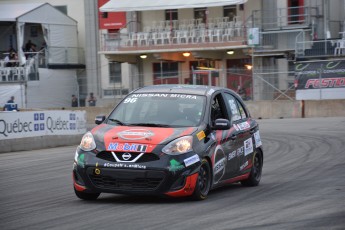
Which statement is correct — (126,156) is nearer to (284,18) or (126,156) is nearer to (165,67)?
(284,18)

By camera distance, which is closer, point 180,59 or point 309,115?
point 309,115

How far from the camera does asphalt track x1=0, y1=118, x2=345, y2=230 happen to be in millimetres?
9664

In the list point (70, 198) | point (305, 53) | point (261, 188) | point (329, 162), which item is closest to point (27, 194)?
point (70, 198)

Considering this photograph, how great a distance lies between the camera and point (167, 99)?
41.3ft

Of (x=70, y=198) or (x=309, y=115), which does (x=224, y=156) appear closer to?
(x=70, y=198)

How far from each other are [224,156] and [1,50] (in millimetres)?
41975

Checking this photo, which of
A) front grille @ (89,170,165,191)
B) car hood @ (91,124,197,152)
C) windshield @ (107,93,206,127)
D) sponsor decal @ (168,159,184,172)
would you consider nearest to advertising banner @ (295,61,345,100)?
windshield @ (107,93,206,127)

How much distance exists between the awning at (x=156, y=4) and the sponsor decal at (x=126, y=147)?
31748 millimetres

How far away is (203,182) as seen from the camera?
11727 mm

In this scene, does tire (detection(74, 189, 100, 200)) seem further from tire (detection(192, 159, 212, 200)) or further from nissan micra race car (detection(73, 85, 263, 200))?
tire (detection(192, 159, 212, 200))

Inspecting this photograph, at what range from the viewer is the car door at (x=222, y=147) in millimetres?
12203

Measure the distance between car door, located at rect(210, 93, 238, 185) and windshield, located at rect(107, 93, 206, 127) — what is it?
297mm

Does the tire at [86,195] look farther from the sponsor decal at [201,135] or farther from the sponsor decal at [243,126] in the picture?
the sponsor decal at [243,126]

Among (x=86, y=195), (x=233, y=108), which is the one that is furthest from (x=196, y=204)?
(x=233, y=108)
